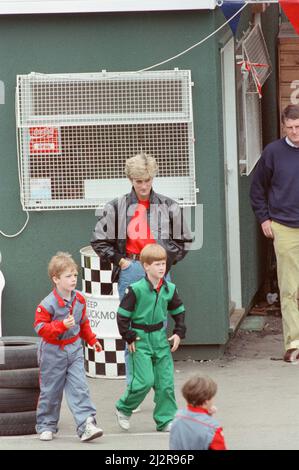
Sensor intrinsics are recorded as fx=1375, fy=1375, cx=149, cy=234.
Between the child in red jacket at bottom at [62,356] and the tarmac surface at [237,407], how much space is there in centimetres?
15

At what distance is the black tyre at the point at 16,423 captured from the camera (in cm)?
953

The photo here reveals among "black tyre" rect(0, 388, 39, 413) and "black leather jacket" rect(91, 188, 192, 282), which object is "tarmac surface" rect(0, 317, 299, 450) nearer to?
"black tyre" rect(0, 388, 39, 413)

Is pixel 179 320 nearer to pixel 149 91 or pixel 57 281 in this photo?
pixel 57 281

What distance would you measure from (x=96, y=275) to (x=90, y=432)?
231 centimetres

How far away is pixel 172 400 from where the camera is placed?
9.53m

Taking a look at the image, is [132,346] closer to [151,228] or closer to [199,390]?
[151,228]

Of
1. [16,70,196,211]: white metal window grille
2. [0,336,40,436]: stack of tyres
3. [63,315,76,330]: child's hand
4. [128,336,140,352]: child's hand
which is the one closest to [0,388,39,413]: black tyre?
[0,336,40,436]: stack of tyres

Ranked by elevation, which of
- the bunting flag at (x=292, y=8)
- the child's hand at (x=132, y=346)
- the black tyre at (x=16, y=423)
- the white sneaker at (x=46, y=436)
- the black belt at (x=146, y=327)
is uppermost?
the bunting flag at (x=292, y=8)

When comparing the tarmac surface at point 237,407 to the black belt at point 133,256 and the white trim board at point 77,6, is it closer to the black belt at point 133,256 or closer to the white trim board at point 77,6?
the black belt at point 133,256

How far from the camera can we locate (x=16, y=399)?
31.3ft

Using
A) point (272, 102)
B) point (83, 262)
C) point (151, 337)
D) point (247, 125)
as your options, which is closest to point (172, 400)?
point (151, 337)

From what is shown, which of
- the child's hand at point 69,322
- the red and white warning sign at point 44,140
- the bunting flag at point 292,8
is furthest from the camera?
the red and white warning sign at point 44,140

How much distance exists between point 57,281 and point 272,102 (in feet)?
20.2

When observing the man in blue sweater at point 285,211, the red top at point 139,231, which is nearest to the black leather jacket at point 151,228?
the red top at point 139,231
